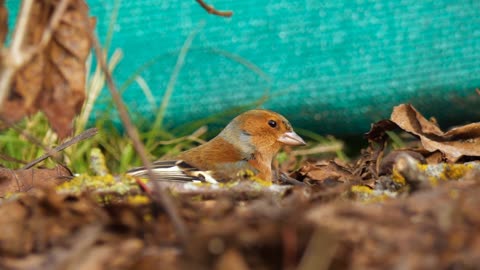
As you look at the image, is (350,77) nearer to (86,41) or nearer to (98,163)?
(98,163)

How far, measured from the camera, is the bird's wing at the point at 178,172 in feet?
11.0

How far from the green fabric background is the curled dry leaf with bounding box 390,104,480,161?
1434 mm

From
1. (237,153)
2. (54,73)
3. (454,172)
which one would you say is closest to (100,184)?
(54,73)

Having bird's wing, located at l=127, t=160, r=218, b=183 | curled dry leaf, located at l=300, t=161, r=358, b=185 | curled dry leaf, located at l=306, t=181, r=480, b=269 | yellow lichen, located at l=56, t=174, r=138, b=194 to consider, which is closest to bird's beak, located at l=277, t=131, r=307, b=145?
bird's wing, located at l=127, t=160, r=218, b=183

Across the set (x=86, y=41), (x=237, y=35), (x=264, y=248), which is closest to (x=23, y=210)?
Answer: (x=86, y=41)

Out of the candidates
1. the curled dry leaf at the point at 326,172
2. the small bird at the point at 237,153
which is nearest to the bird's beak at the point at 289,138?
the small bird at the point at 237,153

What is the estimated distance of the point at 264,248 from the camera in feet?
4.26

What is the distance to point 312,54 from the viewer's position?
4.54m

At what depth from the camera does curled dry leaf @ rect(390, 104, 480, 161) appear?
9.48ft

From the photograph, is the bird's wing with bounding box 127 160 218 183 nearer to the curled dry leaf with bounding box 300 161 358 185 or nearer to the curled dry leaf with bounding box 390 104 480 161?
the curled dry leaf with bounding box 300 161 358 185

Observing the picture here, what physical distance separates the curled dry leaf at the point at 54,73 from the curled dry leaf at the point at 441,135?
1.59 meters

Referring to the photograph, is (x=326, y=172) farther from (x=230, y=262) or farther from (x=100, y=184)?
(x=230, y=262)

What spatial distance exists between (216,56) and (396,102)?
1.00 metres

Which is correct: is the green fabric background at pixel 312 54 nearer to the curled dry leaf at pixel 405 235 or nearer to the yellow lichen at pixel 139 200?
the yellow lichen at pixel 139 200
